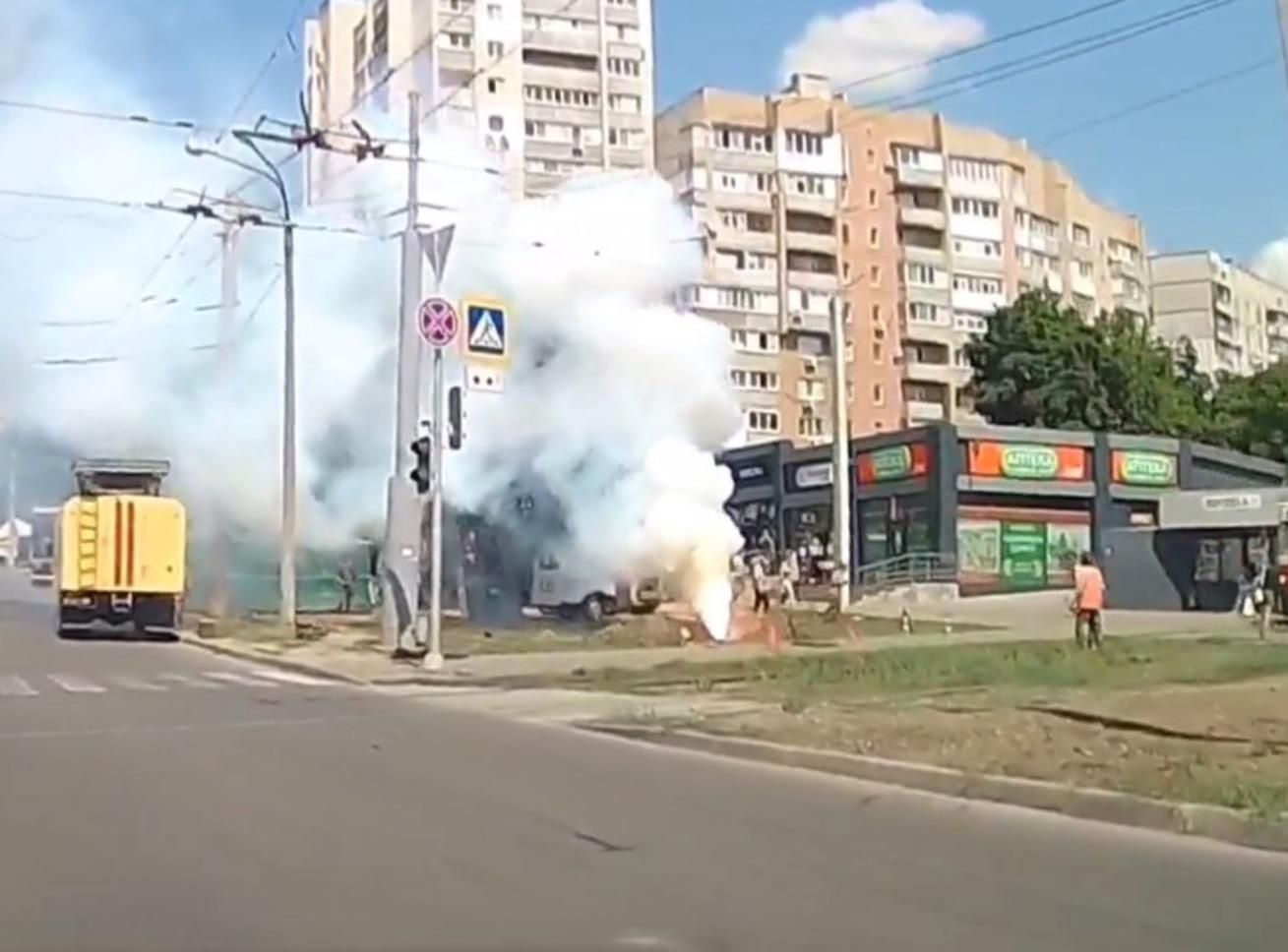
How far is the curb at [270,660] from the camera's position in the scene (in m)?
30.2

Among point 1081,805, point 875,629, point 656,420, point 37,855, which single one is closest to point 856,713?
point 1081,805

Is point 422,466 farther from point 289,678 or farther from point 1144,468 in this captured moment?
point 1144,468

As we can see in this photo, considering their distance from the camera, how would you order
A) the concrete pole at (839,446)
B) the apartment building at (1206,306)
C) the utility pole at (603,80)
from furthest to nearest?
1. the apartment building at (1206,306)
2. the utility pole at (603,80)
3. the concrete pole at (839,446)

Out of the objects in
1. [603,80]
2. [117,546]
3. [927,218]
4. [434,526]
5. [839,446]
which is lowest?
[434,526]

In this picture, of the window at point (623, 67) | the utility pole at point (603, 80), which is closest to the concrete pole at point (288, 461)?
the utility pole at point (603, 80)

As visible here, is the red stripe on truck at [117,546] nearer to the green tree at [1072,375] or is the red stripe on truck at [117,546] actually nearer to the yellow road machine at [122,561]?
the yellow road machine at [122,561]

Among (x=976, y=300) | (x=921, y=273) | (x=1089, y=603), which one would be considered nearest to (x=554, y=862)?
(x=1089, y=603)

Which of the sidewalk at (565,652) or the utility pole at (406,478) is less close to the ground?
the utility pole at (406,478)

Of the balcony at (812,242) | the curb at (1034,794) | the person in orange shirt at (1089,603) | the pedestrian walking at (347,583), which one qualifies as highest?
the balcony at (812,242)

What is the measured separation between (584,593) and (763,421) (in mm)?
48286

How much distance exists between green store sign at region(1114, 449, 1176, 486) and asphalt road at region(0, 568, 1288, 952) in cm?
4974

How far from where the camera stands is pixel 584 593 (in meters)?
47.8

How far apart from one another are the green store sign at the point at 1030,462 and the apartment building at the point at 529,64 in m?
28.3

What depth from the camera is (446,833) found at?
1192cm
